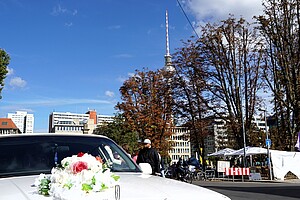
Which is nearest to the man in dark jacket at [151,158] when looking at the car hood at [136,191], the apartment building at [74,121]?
the car hood at [136,191]

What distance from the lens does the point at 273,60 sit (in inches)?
1178

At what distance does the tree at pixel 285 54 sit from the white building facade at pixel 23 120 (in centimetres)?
14046

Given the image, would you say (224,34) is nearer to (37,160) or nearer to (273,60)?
(273,60)

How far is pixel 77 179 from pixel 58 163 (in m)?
1.36

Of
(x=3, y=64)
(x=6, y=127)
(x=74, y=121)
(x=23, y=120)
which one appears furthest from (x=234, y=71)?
(x=23, y=120)

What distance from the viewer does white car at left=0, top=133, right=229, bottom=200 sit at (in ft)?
8.66

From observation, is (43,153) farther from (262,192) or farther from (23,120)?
(23,120)

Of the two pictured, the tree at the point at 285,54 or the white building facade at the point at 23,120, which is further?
the white building facade at the point at 23,120

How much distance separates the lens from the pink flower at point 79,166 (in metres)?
2.46

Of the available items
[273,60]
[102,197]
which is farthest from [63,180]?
[273,60]

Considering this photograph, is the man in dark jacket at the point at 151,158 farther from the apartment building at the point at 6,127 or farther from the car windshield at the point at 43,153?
the apartment building at the point at 6,127

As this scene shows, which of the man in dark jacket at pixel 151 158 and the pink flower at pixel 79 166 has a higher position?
the pink flower at pixel 79 166

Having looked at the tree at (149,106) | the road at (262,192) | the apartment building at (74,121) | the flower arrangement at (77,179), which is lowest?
the road at (262,192)

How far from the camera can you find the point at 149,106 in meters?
39.1
